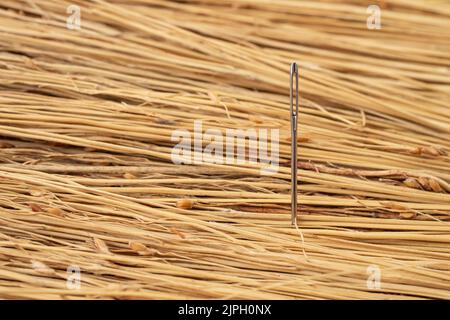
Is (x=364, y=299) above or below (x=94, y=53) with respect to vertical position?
below

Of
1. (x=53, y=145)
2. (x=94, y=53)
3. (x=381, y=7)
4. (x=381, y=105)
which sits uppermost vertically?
(x=381, y=7)

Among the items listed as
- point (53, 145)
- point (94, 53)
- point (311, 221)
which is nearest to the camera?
point (311, 221)

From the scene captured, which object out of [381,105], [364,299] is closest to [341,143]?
[381,105]

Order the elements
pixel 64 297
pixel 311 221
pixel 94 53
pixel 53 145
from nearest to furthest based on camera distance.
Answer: pixel 64 297 < pixel 311 221 < pixel 53 145 < pixel 94 53

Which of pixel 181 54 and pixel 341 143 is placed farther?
pixel 181 54

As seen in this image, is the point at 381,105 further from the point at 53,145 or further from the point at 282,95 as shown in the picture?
the point at 53,145
